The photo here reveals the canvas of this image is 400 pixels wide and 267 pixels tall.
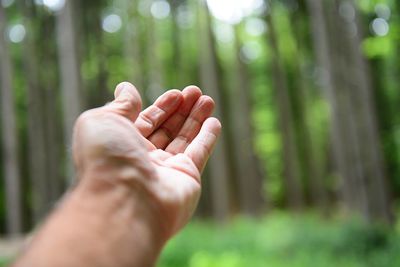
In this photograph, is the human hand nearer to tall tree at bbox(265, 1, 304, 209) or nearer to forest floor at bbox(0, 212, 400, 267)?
forest floor at bbox(0, 212, 400, 267)

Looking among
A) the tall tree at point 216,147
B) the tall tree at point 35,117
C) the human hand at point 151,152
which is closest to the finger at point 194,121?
the human hand at point 151,152

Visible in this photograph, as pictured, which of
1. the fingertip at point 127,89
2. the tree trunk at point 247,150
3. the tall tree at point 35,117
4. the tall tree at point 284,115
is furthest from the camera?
the tall tree at point 284,115

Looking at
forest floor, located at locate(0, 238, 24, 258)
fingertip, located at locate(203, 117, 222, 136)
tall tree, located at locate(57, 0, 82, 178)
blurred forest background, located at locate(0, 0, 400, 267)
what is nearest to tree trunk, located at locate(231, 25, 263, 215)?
blurred forest background, located at locate(0, 0, 400, 267)

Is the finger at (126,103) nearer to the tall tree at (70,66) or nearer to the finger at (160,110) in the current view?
the finger at (160,110)

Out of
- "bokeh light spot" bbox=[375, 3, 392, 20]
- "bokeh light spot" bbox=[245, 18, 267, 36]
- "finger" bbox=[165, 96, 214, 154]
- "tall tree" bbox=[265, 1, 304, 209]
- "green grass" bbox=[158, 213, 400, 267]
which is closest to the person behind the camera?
"finger" bbox=[165, 96, 214, 154]

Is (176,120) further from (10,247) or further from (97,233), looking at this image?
(10,247)

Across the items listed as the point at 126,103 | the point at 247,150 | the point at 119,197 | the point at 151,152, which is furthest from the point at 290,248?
the point at 119,197
